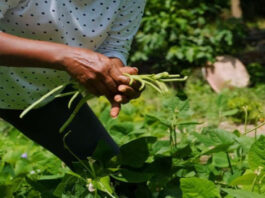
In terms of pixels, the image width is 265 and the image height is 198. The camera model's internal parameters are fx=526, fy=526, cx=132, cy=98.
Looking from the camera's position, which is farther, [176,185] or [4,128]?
[4,128]

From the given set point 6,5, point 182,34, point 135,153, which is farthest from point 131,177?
point 182,34

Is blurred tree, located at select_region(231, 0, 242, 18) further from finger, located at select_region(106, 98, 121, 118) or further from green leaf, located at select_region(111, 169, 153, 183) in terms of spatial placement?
finger, located at select_region(106, 98, 121, 118)

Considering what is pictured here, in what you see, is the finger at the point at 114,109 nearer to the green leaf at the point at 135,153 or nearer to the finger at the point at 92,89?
the finger at the point at 92,89

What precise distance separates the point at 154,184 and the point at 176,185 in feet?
0.24

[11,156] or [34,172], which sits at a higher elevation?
[11,156]

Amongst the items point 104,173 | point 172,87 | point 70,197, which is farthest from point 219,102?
point 172,87

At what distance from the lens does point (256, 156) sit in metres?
1.44

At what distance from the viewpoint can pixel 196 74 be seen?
15.4 feet

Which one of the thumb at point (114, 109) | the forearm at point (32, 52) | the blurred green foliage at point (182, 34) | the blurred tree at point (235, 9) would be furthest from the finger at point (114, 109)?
the blurred tree at point (235, 9)

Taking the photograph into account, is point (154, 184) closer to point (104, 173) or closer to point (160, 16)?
point (104, 173)

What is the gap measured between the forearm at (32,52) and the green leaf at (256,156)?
23.1 inches

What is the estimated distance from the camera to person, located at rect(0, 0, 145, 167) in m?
1.17

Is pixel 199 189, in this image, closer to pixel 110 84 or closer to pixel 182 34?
pixel 110 84

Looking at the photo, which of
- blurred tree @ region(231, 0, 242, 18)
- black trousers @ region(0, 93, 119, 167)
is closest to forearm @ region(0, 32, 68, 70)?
black trousers @ region(0, 93, 119, 167)
